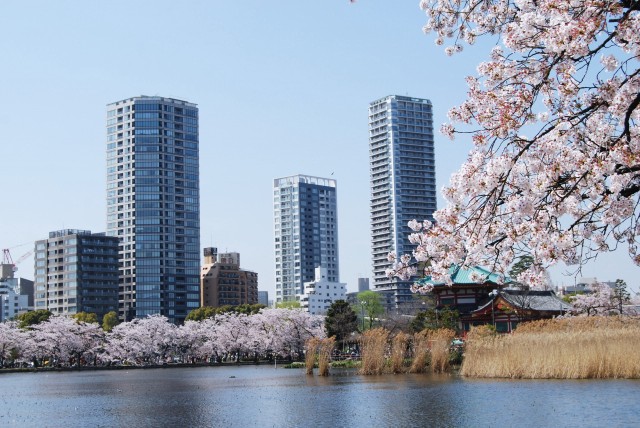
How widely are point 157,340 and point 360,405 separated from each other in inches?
2659

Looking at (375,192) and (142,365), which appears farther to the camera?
(375,192)

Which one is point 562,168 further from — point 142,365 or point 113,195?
point 113,195

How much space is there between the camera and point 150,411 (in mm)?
32156

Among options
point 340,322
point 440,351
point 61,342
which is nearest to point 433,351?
point 440,351

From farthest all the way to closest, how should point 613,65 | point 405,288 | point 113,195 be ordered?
point 405,288, point 113,195, point 613,65

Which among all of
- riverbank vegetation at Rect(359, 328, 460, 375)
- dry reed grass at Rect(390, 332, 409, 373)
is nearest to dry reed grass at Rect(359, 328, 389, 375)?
riverbank vegetation at Rect(359, 328, 460, 375)

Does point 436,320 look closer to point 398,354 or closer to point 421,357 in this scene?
point 398,354

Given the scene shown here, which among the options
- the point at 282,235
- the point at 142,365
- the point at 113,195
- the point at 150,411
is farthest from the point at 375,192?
the point at 150,411

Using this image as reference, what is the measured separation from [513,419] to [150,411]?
1548cm

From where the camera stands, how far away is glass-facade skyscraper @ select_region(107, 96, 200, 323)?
14838cm

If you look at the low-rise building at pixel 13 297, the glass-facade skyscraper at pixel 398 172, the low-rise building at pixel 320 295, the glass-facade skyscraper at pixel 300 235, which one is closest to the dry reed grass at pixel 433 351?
the low-rise building at pixel 320 295

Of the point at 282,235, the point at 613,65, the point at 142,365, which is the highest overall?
the point at 282,235

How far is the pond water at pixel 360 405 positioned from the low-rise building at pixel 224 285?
11696 cm

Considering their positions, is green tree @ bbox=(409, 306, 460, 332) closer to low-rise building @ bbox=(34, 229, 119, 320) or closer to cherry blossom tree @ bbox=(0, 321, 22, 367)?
cherry blossom tree @ bbox=(0, 321, 22, 367)
